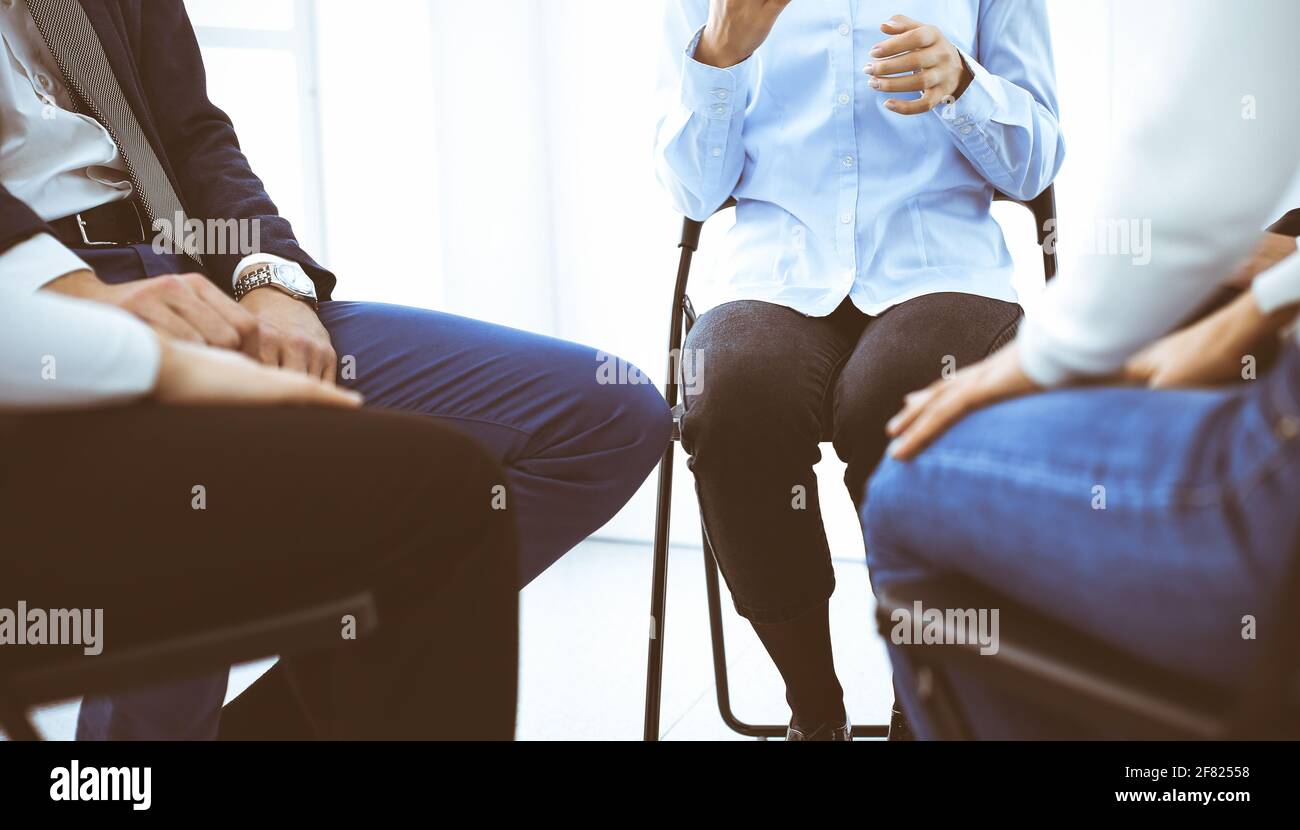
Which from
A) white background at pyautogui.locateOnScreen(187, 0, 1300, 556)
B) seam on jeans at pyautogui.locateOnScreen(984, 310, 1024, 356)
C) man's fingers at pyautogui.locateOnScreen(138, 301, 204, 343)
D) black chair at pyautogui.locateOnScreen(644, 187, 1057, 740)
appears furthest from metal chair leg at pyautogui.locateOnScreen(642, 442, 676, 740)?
white background at pyautogui.locateOnScreen(187, 0, 1300, 556)

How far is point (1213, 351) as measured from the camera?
22.7 inches

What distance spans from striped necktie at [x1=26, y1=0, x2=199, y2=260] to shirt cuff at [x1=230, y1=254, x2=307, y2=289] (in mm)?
65

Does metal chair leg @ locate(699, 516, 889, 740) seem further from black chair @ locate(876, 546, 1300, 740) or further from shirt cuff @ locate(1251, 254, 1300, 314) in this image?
shirt cuff @ locate(1251, 254, 1300, 314)

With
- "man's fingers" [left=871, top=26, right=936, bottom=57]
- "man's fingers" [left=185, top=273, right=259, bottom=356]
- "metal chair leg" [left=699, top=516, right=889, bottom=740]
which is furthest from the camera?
"metal chair leg" [left=699, top=516, right=889, bottom=740]

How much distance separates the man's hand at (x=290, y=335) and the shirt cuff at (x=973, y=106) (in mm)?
755

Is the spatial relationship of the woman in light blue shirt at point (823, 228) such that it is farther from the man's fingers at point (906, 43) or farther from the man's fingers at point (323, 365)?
the man's fingers at point (323, 365)

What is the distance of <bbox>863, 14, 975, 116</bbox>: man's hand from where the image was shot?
3.50 feet

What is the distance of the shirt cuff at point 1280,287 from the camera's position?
0.52m

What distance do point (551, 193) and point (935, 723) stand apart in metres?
2.35

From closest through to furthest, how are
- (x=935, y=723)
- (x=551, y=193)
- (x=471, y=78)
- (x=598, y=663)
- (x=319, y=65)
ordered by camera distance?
(x=935, y=723) < (x=598, y=663) < (x=319, y=65) < (x=471, y=78) < (x=551, y=193)

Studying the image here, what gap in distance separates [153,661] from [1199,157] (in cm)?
62
